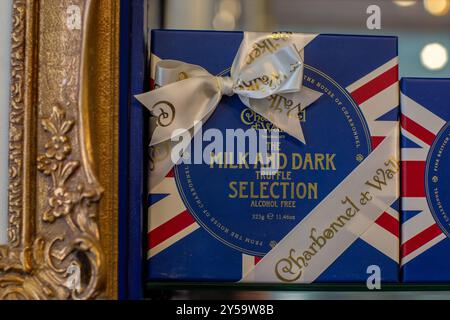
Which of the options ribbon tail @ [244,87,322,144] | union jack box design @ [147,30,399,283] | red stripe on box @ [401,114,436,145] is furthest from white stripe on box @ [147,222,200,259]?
red stripe on box @ [401,114,436,145]

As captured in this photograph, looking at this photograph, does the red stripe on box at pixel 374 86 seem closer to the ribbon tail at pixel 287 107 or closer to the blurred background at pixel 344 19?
the ribbon tail at pixel 287 107

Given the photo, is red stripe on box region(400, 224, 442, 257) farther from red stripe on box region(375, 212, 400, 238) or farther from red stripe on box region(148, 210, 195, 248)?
red stripe on box region(148, 210, 195, 248)

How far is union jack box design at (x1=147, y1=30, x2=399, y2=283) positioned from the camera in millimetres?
620

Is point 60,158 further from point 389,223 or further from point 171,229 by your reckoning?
point 389,223

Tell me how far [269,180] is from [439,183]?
6.8 inches

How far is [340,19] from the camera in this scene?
81cm

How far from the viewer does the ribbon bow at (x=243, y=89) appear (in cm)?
62

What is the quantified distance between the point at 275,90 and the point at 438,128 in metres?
0.17

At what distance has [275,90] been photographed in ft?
2.04

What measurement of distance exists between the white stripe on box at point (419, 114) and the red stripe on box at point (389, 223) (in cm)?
10

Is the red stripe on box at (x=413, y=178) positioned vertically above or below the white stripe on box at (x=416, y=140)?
below

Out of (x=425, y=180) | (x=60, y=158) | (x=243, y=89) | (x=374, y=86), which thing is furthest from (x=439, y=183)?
(x=60, y=158)

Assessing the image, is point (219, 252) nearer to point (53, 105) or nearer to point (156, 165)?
point (156, 165)

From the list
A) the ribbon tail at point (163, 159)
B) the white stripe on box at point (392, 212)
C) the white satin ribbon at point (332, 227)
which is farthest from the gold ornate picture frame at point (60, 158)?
the white stripe on box at point (392, 212)
